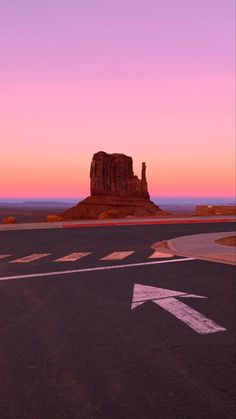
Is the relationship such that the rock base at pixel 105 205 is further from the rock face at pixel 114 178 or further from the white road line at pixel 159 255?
the white road line at pixel 159 255

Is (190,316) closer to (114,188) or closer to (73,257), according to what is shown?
(73,257)

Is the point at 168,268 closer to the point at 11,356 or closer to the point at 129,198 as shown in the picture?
the point at 11,356

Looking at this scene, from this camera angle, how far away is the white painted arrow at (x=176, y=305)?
7.11m

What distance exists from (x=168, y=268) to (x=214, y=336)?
19.8ft

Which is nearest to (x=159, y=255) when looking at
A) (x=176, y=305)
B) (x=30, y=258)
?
(x=30, y=258)

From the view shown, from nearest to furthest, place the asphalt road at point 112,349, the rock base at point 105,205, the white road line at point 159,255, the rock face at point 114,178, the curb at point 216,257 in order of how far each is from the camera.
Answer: the asphalt road at point 112,349, the curb at point 216,257, the white road line at point 159,255, the rock base at point 105,205, the rock face at point 114,178

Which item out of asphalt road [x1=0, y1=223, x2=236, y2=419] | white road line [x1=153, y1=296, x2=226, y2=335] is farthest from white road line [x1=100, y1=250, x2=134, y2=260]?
white road line [x1=153, y1=296, x2=226, y2=335]

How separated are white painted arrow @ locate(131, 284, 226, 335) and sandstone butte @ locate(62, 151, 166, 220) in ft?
563

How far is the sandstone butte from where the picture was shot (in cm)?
18500

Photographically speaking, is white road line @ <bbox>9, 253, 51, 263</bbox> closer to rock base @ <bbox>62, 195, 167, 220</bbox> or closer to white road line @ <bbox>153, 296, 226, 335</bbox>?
white road line @ <bbox>153, 296, 226, 335</bbox>

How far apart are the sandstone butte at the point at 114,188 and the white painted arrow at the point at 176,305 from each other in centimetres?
17153

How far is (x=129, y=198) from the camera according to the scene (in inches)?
7544

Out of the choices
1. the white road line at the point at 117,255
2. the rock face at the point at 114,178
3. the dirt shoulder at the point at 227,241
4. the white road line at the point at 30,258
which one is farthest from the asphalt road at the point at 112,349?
the rock face at the point at 114,178

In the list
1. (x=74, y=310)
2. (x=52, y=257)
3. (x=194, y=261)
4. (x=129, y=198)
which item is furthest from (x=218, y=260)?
(x=129, y=198)
